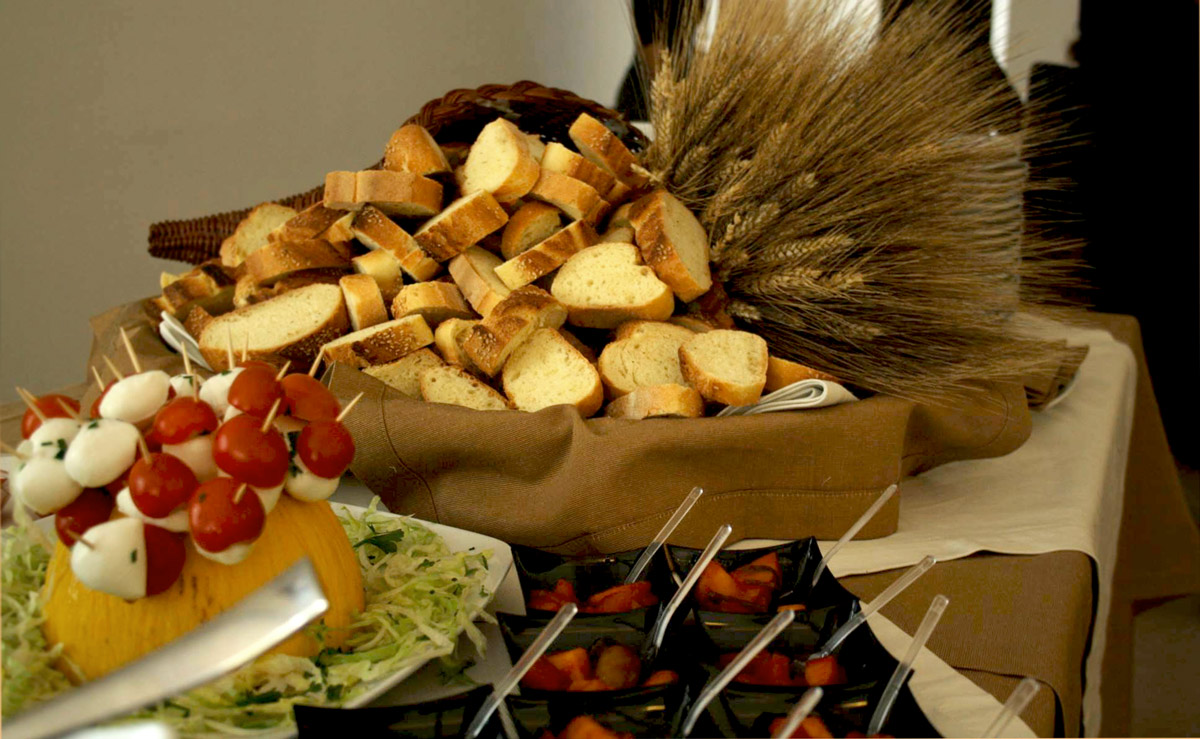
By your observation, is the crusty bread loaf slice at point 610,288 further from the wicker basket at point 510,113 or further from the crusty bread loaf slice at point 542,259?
the wicker basket at point 510,113

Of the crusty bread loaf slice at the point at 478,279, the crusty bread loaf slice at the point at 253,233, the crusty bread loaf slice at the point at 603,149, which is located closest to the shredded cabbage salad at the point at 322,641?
the crusty bread loaf slice at the point at 478,279

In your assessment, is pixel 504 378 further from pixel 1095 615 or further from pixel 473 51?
pixel 473 51

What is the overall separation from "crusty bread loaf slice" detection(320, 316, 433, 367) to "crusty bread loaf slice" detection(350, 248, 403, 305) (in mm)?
101

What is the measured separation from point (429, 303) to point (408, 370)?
0.29 feet

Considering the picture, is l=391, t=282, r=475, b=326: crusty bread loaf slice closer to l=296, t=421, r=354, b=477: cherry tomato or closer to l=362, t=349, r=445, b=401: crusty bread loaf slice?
l=362, t=349, r=445, b=401: crusty bread loaf slice

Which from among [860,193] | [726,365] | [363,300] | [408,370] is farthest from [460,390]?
[860,193]

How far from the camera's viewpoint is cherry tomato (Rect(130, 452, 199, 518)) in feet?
1.75

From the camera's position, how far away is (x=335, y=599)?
629 mm

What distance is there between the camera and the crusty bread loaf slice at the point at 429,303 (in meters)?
1.15

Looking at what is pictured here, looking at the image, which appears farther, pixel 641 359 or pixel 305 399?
pixel 641 359

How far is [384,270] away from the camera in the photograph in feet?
3.95

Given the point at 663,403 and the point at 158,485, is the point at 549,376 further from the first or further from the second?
the point at 158,485

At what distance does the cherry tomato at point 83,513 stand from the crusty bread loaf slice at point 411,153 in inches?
29.3

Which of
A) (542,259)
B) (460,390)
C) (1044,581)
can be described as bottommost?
(1044,581)
